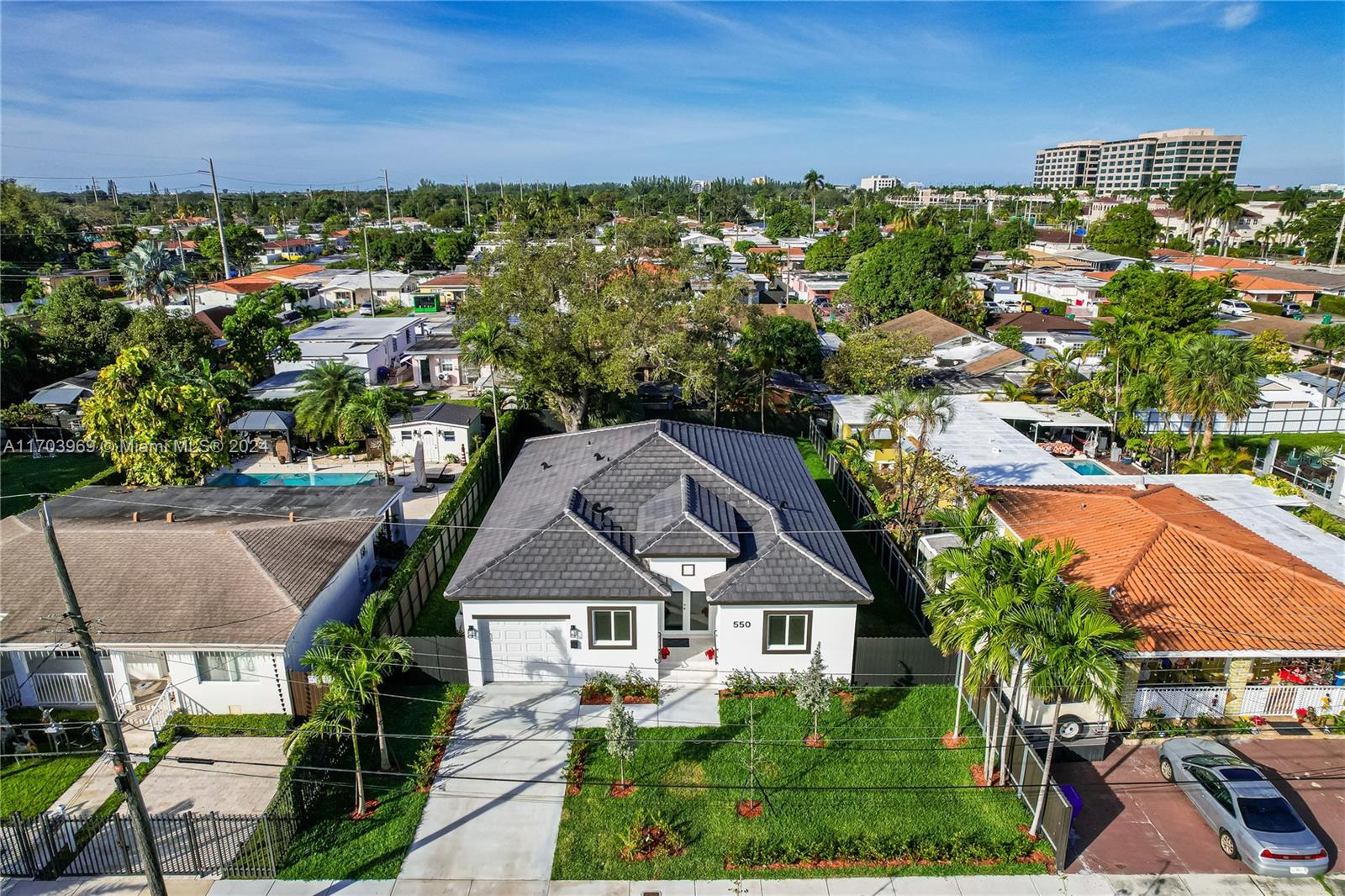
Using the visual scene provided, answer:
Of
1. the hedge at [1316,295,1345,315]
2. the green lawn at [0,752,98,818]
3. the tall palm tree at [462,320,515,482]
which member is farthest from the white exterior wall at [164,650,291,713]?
the hedge at [1316,295,1345,315]

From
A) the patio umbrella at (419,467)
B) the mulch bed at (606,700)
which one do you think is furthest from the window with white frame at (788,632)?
the patio umbrella at (419,467)

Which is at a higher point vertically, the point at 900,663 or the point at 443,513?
the point at 443,513

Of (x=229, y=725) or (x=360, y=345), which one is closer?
(x=229, y=725)

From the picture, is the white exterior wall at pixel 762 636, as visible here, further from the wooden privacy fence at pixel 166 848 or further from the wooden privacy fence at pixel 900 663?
the wooden privacy fence at pixel 166 848

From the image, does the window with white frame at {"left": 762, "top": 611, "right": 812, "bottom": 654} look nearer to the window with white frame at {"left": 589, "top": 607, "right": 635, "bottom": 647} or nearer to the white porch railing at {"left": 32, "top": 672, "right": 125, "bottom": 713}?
the window with white frame at {"left": 589, "top": 607, "right": 635, "bottom": 647}

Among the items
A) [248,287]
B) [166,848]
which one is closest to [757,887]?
[166,848]

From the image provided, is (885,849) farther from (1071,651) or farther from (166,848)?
(166,848)
